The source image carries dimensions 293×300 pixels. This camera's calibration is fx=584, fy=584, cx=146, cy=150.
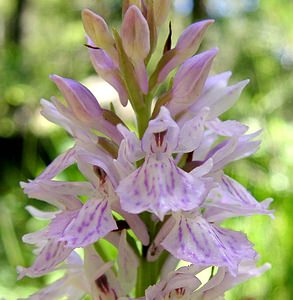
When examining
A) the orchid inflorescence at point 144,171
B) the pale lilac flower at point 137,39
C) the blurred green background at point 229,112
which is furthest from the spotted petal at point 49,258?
the blurred green background at point 229,112

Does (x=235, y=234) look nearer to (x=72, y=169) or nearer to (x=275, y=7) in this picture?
(x=72, y=169)

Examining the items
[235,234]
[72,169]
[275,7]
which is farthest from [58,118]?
[275,7]

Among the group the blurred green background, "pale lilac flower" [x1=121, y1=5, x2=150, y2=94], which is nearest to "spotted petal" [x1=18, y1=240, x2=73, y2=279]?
"pale lilac flower" [x1=121, y1=5, x2=150, y2=94]

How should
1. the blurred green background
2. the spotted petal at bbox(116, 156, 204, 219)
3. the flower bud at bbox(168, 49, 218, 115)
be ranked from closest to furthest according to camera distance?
the spotted petal at bbox(116, 156, 204, 219), the flower bud at bbox(168, 49, 218, 115), the blurred green background

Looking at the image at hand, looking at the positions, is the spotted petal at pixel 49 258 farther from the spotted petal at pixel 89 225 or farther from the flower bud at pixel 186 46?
the flower bud at pixel 186 46

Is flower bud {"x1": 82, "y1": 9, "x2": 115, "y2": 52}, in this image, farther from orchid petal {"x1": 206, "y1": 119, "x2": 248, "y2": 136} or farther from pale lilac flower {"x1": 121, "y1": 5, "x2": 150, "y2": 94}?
orchid petal {"x1": 206, "y1": 119, "x2": 248, "y2": 136}
